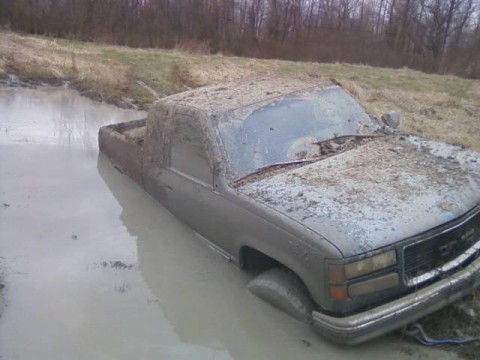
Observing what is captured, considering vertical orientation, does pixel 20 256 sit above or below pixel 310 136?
below

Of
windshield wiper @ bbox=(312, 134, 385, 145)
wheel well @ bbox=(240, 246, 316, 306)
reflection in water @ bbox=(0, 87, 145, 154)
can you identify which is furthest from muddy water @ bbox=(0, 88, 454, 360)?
reflection in water @ bbox=(0, 87, 145, 154)

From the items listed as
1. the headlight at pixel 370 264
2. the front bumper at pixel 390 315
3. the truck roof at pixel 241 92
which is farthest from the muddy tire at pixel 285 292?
the truck roof at pixel 241 92

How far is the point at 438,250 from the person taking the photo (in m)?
3.79

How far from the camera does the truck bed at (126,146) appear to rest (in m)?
6.50

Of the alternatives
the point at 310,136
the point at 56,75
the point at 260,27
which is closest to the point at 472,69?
the point at 260,27

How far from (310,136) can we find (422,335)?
2.05m

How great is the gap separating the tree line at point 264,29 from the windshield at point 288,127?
25018mm

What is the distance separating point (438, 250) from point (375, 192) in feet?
1.96

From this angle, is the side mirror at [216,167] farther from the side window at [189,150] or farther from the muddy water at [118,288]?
the muddy water at [118,288]

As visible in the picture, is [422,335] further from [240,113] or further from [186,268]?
[240,113]

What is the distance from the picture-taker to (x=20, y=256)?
515 cm

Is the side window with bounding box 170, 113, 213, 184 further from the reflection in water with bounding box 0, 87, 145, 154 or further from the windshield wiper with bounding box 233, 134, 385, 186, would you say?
the reflection in water with bounding box 0, 87, 145, 154

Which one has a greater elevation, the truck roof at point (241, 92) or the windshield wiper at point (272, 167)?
the truck roof at point (241, 92)

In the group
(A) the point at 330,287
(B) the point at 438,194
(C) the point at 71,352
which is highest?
(B) the point at 438,194
